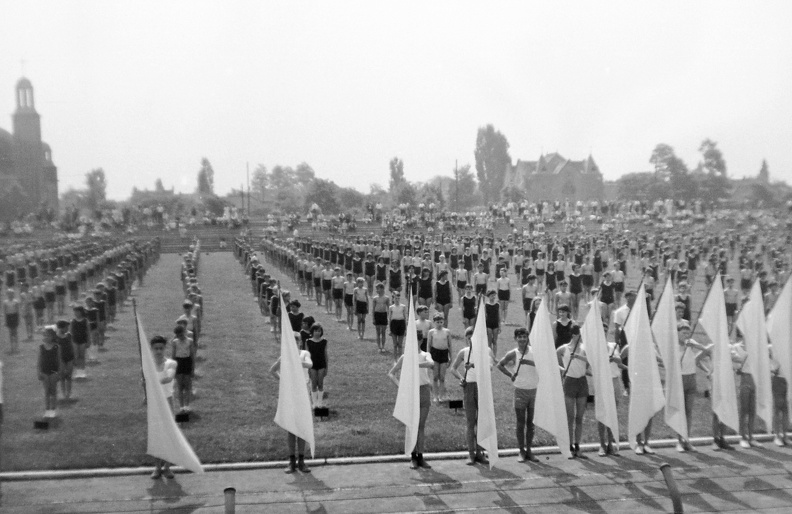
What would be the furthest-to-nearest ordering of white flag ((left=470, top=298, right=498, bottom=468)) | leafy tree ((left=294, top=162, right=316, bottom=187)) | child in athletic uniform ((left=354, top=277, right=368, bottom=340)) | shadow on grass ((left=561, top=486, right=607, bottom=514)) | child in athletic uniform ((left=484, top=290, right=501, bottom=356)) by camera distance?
leafy tree ((left=294, top=162, right=316, bottom=187))
child in athletic uniform ((left=354, top=277, right=368, bottom=340))
child in athletic uniform ((left=484, top=290, right=501, bottom=356))
white flag ((left=470, top=298, right=498, bottom=468))
shadow on grass ((left=561, top=486, right=607, bottom=514))

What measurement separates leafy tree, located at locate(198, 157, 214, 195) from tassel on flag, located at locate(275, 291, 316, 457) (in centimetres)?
11064

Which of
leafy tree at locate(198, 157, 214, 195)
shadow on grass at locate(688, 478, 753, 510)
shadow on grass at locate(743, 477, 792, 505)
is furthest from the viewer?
leafy tree at locate(198, 157, 214, 195)

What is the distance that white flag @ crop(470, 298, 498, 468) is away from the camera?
9.04 m

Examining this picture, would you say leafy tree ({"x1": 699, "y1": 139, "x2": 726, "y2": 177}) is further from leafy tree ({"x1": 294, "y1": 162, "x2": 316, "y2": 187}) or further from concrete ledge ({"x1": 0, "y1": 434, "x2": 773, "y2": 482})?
leafy tree ({"x1": 294, "y1": 162, "x2": 316, "y2": 187})

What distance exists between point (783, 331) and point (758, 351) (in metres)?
0.56

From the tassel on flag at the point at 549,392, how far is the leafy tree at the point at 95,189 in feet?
189

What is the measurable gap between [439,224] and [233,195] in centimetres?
7099

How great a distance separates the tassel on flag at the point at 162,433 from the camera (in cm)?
827

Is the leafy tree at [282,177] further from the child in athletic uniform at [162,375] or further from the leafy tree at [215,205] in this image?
the child in athletic uniform at [162,375]

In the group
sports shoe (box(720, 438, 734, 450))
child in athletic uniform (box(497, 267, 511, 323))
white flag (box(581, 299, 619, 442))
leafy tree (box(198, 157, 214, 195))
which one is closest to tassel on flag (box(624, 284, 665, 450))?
white flag (box(581, 299, 619, 442))

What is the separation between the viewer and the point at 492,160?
105438 millimetres

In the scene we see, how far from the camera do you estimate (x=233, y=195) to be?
384 feet

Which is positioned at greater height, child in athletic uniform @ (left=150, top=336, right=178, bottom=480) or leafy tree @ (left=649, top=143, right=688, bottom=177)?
leafy tree @ (left=649, top=143, right=688, bottom=177)

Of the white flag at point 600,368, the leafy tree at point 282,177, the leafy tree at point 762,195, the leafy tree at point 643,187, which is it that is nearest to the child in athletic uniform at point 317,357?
the white flag at point 600,368
